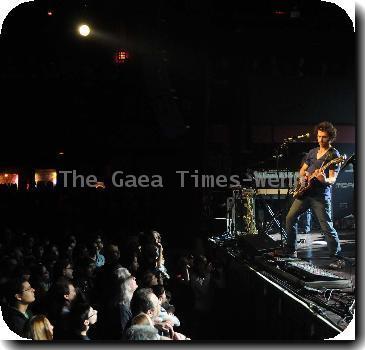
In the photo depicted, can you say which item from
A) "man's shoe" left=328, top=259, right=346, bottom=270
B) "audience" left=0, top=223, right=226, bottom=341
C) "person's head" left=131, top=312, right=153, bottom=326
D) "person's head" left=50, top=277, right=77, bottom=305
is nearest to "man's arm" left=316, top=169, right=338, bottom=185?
"man's shoe" left=328, top=259, right=346, bottom=270

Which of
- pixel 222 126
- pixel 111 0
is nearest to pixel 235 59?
pixel 222 126

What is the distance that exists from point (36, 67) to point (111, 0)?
2.39ft

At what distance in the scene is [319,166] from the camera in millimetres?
3107

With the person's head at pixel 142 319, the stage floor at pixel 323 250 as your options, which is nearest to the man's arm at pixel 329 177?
the stage floor at pixel 323 250

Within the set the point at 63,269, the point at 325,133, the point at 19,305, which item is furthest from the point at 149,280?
the point at 325,133

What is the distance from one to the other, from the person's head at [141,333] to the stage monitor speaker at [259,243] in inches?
38.8

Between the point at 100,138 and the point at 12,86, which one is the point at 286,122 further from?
the point at 12,86

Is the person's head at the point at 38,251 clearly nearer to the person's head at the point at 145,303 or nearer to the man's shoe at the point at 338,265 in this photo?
the person's head at the point at 145,303

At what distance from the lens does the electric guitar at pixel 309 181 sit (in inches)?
121

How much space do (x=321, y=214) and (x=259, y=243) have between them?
52 cm

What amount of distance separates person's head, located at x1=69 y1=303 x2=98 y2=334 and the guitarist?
1.52 meters

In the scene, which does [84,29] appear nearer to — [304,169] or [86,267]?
[86,267]

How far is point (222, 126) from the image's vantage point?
11.0 ft

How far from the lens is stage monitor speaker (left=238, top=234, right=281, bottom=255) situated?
3463 millimetres
